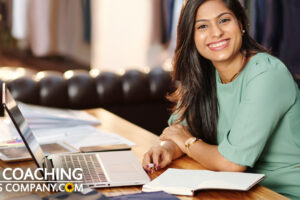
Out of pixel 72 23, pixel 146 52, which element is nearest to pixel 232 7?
pixel 146 52

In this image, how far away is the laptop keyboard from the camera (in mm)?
1298

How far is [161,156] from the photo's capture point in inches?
60.0

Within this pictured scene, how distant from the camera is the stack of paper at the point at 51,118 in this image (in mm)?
1961

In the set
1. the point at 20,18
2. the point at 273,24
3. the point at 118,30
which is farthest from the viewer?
the point at 20,18

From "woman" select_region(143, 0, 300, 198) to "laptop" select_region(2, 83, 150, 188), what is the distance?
87 mm

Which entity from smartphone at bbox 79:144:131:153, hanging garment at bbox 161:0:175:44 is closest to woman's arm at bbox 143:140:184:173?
smartphone at bbox 79:144:131:153

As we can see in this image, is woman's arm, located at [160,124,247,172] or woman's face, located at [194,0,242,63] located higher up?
woman's face, located at [194,0,242,63]

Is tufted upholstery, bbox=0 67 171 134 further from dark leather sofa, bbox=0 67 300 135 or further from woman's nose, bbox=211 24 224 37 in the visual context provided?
woman's nose, bbox=211 24 224 37

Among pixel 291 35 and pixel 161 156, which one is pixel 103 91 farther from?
pixel 161 156

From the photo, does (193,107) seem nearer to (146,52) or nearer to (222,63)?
(222,63)

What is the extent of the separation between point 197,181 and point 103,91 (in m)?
1.57

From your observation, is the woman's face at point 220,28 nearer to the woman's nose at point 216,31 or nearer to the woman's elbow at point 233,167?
the woman's nose at point 216,31

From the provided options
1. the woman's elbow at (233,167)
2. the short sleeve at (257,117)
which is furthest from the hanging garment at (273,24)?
the woman's elbow at (233,167)

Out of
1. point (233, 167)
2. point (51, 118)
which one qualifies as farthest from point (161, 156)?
point (51, 118)
